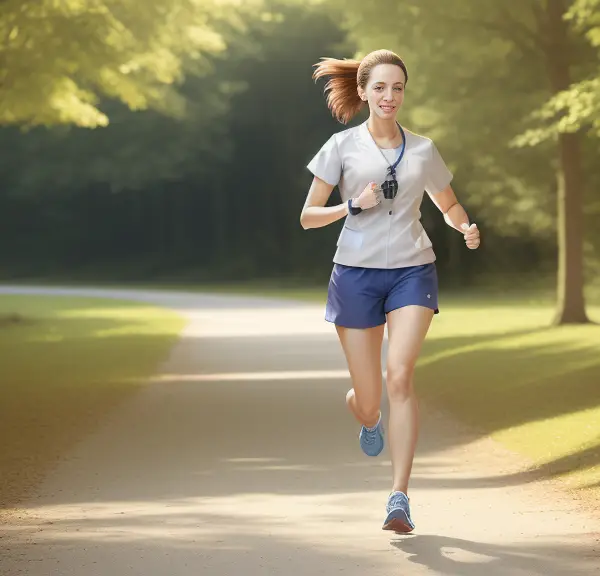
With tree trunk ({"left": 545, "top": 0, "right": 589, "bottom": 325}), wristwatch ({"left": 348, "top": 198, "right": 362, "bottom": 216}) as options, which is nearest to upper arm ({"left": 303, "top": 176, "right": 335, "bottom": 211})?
wristwatch ({"left": 348, "top": 198, "right": 362, "bottom": 216})

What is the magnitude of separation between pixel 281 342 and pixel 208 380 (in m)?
6.50

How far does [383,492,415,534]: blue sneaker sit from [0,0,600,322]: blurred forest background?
464 inches

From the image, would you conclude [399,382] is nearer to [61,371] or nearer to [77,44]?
[61,371]

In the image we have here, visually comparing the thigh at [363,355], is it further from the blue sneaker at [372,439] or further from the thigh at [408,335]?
the blue sneaker at [372,439]

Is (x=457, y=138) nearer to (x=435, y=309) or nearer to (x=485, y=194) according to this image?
(x=485, y=194)

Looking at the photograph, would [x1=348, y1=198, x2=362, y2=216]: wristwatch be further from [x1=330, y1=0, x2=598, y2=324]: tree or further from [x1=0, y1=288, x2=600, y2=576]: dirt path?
[x1=330, y1=0, x2=598, y2=324]: tree

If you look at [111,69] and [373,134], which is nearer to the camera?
[373,134]

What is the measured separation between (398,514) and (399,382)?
65 cm

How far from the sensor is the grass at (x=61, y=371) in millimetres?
11602

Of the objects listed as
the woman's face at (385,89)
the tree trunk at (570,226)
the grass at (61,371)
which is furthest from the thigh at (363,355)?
the tree trunk at (570,226)

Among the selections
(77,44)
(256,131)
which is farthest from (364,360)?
(256,131)

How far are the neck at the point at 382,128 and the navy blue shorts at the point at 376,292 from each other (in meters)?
0.67

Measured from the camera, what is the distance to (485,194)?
35.3 metres

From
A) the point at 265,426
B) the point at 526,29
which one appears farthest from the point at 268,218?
the point at 265,426
